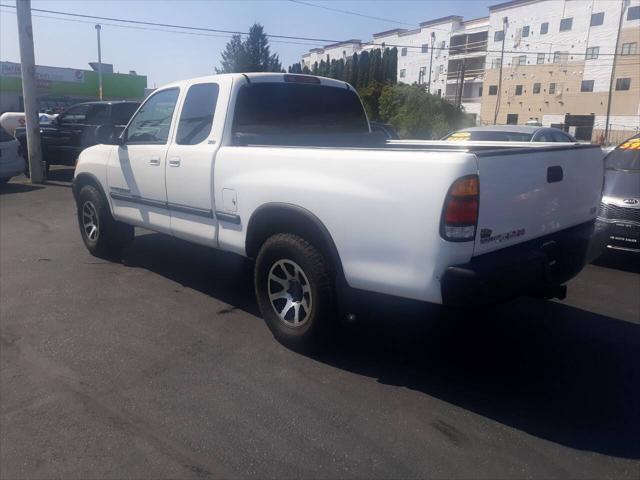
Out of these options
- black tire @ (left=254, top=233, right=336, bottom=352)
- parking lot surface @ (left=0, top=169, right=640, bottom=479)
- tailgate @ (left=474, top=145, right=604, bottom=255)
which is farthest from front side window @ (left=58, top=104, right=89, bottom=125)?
tailgate @ (left=474, top=145, right=604, bottom=255)

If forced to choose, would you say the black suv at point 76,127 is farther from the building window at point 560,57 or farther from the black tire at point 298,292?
the building window at point 560,57

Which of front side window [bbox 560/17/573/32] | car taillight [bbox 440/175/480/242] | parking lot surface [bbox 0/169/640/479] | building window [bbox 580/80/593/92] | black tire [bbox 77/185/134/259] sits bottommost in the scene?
parking lot surface [bbox 0/169/640/479]

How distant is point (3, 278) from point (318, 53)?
82.5m

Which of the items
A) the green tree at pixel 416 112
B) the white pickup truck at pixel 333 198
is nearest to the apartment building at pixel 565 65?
the green tree at pixel 416 112

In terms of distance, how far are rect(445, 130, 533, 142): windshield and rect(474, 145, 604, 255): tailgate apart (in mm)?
5459

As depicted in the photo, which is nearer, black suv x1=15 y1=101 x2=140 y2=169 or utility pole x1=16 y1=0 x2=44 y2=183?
utility pole x1=16 y1=0 x2=44 y2=183

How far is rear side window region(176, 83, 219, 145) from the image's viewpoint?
5.06 m

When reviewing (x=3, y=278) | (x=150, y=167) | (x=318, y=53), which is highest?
(x=318, y=53)

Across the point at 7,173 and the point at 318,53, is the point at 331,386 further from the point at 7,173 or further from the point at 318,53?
the point at 318,53

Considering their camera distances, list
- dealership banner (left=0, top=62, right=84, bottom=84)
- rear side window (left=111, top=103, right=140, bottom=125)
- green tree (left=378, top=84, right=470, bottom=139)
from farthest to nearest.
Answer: dealership banner (left=0, top=62, right=84, bottom=84) → green tree (left=378, top=84, right=470, bottom=139) → rear side window (left=111, top=103, right=140, bottom=125)

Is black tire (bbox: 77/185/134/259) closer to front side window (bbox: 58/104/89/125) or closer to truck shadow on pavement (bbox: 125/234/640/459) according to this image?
truck shadow on pavement (bbox: 125/234/640/459)

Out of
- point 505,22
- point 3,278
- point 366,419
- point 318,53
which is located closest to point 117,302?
point 3,278

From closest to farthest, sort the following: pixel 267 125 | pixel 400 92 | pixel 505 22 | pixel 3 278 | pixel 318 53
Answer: pixel 267 125 < pixel 3 278 < pixel 400 92 < pixel 505 22 < pixel 318 53

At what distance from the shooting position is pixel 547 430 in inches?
129
